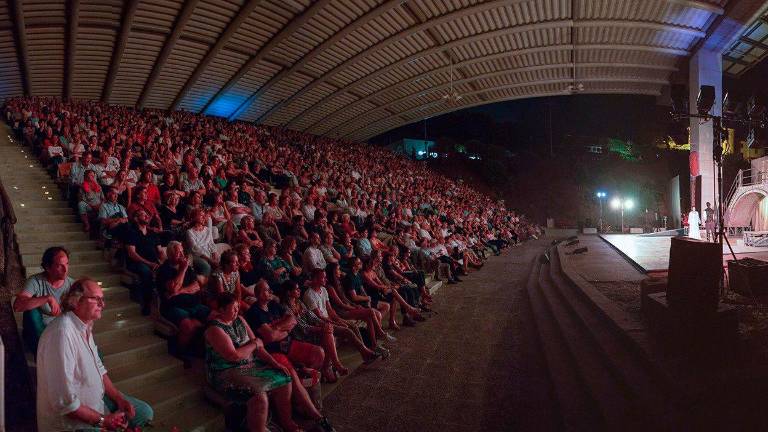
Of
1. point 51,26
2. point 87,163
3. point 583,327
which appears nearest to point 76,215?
point 87,163

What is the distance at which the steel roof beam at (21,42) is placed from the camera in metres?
9.42

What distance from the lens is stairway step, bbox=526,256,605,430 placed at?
3.31m

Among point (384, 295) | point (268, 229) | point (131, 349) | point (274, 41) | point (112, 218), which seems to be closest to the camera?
point (131, 349)

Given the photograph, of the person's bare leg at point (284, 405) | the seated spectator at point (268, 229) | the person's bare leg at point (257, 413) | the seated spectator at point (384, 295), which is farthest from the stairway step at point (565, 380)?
the seated spectator at point (268, 229)

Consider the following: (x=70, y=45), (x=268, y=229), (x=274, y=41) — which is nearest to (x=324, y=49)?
(x=274, y=41)

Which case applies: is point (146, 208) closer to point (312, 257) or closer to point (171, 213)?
point (171, 213)

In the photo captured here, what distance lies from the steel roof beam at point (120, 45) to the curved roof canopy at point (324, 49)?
4 cm

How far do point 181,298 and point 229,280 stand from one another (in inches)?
18.8

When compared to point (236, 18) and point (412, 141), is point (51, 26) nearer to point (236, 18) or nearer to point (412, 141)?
point (236, 18)

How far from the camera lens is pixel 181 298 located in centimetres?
384

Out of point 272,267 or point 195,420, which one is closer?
point 195,420

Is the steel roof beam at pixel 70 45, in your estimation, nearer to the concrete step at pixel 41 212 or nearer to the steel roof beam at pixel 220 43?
the steel roof beam at pixel 220 43

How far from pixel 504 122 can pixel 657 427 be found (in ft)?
158

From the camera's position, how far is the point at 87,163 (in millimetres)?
→ 6379
